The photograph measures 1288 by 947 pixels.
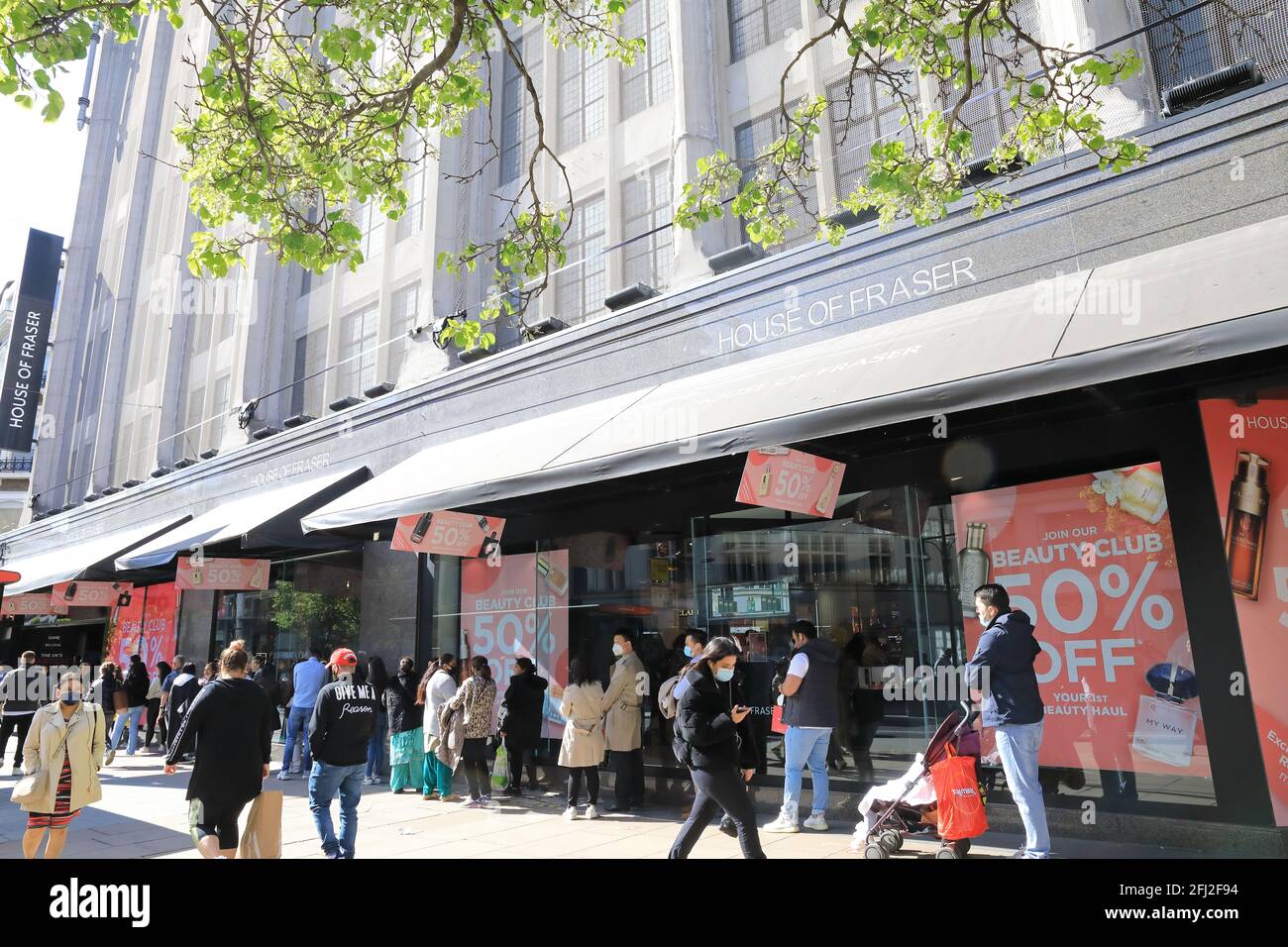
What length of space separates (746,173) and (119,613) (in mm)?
18852

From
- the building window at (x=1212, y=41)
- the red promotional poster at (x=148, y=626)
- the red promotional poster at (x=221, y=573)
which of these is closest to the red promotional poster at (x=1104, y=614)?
Result: the building window at (x=1212, y=41)

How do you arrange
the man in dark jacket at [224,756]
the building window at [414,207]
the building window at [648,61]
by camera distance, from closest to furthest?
the man in dark jacket at [224,756], the building window at [648,61], the building window at [414,207]

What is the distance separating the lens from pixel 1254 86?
663cm

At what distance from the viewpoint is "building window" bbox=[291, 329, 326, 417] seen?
1711cm

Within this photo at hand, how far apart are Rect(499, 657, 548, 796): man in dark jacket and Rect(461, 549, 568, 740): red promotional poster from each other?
1.42 ft

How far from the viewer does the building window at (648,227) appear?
11.8m

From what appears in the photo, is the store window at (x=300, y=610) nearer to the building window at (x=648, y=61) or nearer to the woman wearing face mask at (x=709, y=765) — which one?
the building window at (x=648, y=61)

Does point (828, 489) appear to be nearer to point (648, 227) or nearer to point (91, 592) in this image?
point (648, 227)

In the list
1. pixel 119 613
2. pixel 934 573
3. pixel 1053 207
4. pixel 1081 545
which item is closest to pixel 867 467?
pixel 934 573

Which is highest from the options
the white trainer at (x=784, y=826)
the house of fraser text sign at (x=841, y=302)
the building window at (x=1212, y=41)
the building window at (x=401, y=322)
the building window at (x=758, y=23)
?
the building window at (x=758, y=23)

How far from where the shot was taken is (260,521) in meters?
12.1

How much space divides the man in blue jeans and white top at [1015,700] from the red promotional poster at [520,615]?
552 centimetres

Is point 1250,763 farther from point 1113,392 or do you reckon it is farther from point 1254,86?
point 1254,86

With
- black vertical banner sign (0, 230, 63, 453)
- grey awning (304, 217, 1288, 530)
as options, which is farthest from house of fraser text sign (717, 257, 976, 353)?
black vertical banner sign (0, 230, 63, 453)
